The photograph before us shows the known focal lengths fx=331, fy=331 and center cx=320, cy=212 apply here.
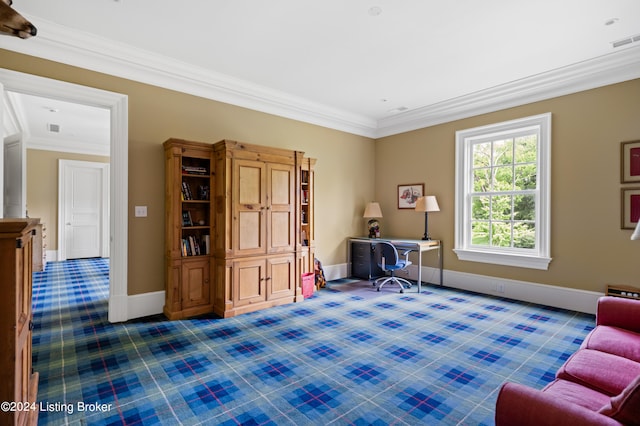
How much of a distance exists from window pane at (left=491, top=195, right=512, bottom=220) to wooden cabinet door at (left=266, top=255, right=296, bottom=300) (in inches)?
124

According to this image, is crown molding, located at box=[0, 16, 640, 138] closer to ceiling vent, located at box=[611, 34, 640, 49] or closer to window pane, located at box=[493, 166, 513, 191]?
ceiling vent, located at box=[611, 34, 640, 49]

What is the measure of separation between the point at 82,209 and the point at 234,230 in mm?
6568

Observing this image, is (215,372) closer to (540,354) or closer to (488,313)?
(540,354)

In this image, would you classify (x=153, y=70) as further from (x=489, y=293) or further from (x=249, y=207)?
(x=489, y=293)

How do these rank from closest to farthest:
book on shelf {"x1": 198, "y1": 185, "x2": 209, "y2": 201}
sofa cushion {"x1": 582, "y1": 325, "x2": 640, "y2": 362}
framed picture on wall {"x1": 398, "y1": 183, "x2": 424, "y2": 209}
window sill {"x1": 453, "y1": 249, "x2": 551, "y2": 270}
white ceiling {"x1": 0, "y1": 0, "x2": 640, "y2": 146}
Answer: sofa cushion {"x1": 582, "y1": 325, "x2": 640, "y2": 362}, white ceiling {"x1": 0, "y1": 0, "x2": 640, "y2": 146}, book on shelf {"x1": 198, "y1": 185, "x2": 209, "y2": 201}, window sill {"x1": 453, "y1": 249, "x2": 551, "y2": 270}, framed picture on wall {"x1": 398, "y1": 183, "x2": 424, "y2": 209}

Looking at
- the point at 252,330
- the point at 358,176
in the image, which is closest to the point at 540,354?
the point at 252,330

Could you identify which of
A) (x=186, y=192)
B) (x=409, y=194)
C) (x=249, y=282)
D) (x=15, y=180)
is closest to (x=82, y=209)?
(x=15, y=180)

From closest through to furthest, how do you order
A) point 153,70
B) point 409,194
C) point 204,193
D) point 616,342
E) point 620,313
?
point 616,342, point 620,313, point 153,70, point 204,193, point 409,194

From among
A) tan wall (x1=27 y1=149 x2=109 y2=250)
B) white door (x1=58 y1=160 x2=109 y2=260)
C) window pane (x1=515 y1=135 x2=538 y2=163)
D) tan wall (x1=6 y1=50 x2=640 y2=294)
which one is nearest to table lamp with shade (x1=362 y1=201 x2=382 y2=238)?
tan wall (x1=6 y1=50 x2=640 y2=294)

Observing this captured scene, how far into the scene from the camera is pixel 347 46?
361 cm

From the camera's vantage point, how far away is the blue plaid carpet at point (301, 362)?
2146 mm

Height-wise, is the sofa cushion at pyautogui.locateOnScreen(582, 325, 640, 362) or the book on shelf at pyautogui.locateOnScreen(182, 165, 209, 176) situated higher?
the book on shelf at pyautogui.locateOnScreen(182, 165, 209, 176)

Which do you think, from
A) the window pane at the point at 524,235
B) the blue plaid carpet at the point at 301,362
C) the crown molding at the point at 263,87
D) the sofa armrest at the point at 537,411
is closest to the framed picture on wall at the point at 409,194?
the crown molding at the point at 263,87

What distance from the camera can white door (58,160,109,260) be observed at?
8039 mm
